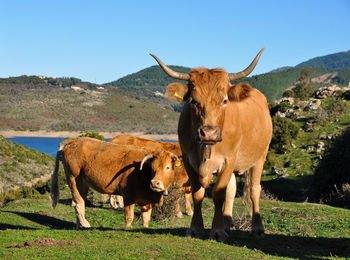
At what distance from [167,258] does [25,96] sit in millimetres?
133993

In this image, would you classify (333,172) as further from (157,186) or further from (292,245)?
(292,245)

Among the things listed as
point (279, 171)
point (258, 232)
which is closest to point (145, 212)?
point (258, 232)

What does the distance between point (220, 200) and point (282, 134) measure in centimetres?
3246

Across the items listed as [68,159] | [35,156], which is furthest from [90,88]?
[68,159]

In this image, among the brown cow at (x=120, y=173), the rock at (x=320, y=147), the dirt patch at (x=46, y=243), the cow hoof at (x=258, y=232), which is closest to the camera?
the dirt patch at (x=46, y=243)

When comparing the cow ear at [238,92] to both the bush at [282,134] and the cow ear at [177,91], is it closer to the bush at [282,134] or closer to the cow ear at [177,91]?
the cow ear at [177,91]

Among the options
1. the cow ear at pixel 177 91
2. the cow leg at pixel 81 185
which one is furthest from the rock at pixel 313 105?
the cow ear at pixel 177 91

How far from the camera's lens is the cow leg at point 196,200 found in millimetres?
7526

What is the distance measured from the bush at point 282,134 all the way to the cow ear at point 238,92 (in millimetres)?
32137

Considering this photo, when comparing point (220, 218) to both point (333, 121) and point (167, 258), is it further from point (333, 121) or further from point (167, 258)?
point (333, 121)

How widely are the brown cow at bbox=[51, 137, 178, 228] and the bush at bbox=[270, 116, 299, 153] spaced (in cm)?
2884

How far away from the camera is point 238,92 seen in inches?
283

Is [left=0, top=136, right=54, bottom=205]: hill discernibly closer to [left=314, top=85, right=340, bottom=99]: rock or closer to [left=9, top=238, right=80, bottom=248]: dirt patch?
[left=9, top=238, right=80, bottom=248]: dirt patch

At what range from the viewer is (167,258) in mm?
6141
